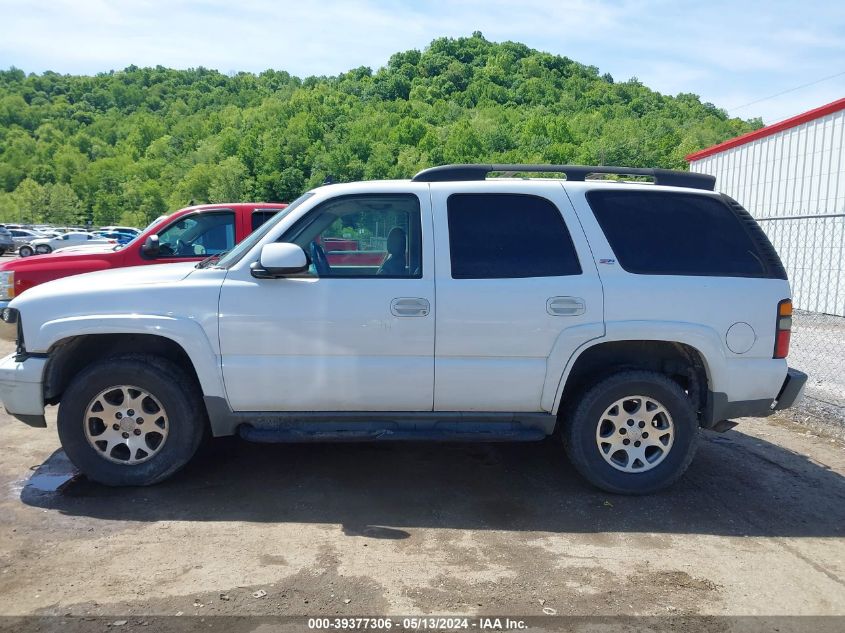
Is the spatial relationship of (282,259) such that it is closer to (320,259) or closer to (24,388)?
(320,259)

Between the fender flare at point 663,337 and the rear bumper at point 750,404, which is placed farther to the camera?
the rear bumper at point 750,404

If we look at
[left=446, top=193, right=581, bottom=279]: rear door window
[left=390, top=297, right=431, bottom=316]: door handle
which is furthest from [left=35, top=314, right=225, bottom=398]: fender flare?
[left=446, top=193, right=581, bottom=279]: rear door window

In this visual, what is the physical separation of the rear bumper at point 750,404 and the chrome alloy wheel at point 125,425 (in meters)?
3.62

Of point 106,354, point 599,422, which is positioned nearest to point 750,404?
point 599,422

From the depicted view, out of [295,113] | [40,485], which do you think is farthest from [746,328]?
[295,113]

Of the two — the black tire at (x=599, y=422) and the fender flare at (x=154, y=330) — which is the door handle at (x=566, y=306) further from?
the fender flare at (x=154, y=330)

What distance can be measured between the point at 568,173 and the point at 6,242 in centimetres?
4298

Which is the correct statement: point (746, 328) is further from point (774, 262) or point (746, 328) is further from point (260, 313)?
point (260, 313)

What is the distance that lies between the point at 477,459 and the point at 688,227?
7.61 ft

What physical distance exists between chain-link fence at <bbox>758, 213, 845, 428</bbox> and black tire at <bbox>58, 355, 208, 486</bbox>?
5.60m

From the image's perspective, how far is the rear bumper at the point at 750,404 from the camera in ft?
15.5

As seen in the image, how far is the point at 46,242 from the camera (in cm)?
3691

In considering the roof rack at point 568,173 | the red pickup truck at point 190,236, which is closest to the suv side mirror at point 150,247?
the red pickup truck at point 190,236

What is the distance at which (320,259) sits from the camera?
4.73 m
